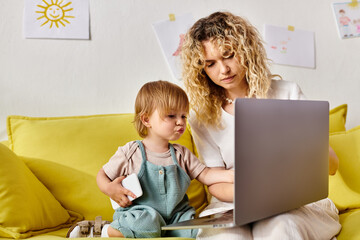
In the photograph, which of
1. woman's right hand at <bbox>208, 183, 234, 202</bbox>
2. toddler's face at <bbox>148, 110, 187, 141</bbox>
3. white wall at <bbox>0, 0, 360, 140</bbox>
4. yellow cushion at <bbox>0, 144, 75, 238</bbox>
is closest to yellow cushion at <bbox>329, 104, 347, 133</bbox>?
white wall at <bbox>0, 0, 360, 140</bbox>

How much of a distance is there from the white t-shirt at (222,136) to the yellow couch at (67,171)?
0.58 feet

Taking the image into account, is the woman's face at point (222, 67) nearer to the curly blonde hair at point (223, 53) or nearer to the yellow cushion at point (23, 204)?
the curly blonde hair at point (223, 53)

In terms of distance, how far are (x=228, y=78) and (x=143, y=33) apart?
0.69 m

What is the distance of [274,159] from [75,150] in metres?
0.83

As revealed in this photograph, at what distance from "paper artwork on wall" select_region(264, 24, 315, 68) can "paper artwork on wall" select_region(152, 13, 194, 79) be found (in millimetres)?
423

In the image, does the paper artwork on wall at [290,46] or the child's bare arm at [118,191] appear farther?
the paper artwork on wall at [290,46]

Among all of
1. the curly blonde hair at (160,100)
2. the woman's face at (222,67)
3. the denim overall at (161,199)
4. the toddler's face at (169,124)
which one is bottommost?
the denim overall at (161,199)

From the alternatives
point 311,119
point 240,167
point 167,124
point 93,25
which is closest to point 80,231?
point 167,124

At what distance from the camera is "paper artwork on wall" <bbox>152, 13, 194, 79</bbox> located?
6.43 ft

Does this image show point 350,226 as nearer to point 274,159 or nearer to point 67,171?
point 274,159

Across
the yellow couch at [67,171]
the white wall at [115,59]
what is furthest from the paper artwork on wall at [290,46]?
the yellow couch at [67,171]

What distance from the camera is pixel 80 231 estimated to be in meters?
1.29

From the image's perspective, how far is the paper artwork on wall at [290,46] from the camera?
6.75 feet

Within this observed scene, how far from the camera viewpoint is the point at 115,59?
1935mm
